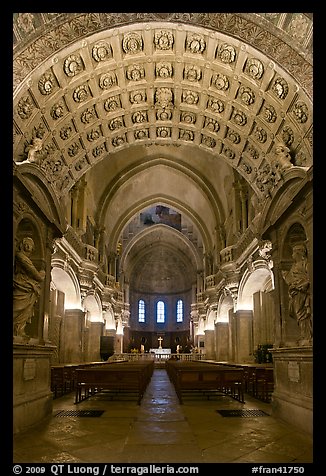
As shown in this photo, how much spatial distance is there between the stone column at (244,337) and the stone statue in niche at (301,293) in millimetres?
11533

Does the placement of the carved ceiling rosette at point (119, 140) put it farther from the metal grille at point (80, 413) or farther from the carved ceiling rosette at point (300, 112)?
the metal grille at point (80, 413)

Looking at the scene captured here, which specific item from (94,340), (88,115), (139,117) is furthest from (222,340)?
(88,115)

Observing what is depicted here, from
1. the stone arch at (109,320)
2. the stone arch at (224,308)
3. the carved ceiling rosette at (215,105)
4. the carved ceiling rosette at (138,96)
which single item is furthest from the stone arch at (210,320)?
the carved ceiling rosette at (138,96)

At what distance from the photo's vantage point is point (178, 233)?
41000 mm

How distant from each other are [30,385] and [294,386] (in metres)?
4.87

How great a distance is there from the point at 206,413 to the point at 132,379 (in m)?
2.57

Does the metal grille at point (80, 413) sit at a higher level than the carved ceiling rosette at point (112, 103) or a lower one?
lower

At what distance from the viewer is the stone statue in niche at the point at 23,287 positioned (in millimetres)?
8711

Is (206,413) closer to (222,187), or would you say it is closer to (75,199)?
(75,199)

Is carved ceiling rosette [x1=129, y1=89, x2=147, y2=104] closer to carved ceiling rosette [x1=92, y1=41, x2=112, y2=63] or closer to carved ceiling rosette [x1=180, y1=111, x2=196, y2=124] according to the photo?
carved ceiling rosette [x1=180, y1=111, x2=196, y2=124]

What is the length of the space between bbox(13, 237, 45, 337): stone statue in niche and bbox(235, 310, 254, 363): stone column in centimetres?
1300

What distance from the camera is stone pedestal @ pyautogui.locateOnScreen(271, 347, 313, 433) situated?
8.12 meters
